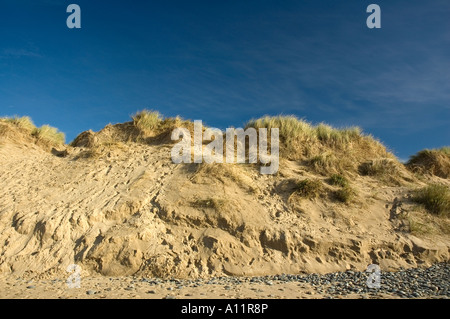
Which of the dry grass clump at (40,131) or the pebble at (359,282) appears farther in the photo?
the dry grass clump at (40,131)

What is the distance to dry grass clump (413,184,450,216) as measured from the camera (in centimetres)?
980

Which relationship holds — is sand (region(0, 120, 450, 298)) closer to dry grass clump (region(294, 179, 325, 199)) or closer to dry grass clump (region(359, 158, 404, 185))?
dry grass clump (region(294, 179, 325, 199))

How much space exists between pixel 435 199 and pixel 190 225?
719 centimetres

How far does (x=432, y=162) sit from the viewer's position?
519 inches

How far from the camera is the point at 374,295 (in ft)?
20.7

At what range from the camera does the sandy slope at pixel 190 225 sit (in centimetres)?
798

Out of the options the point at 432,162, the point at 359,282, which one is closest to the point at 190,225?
the point at 359,282

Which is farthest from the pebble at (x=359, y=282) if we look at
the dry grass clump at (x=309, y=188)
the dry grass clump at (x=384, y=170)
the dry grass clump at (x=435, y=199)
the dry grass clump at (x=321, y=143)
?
the dry grass clump at (x=321, y=143)

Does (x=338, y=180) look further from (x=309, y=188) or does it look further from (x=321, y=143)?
(x=321, y=143)

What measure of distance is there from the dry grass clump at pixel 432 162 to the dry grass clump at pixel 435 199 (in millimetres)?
2825

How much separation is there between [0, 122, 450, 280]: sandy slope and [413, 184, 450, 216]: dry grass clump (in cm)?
45

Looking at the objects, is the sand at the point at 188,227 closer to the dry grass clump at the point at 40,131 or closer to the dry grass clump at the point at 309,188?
the dry grass clump at the point at 309,188

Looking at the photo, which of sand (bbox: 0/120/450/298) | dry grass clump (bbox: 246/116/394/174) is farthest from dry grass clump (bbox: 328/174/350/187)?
dry grass clump (bbox: 246/116/394/174)
